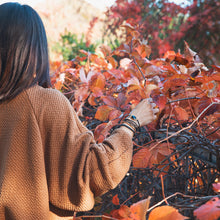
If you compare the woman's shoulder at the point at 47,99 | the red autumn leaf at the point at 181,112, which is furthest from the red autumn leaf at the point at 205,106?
the woman's shoulder at the point at 47,99

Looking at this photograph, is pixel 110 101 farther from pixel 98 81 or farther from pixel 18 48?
pixel 18 48

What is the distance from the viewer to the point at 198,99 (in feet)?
3.50

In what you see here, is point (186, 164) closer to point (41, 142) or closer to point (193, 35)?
point (41, 142)

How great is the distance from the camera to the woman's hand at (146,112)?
1.04 meters

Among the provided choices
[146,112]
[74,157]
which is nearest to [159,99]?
[146,112]

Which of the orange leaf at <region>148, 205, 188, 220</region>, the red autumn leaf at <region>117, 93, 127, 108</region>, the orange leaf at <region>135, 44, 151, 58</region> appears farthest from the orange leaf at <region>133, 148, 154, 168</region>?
the orange leaf at <region>135, 44, 151, 58</region>

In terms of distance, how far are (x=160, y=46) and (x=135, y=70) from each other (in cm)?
247

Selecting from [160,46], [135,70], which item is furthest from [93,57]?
[160,46]

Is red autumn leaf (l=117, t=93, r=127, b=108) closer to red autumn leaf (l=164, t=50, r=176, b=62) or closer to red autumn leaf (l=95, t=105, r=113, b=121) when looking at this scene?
red autumn leaf (l=95, t=105, r=113, b=121)

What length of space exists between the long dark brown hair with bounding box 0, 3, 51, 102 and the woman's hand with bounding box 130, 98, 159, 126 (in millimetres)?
411

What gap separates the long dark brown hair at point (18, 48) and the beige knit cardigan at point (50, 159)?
45 mm

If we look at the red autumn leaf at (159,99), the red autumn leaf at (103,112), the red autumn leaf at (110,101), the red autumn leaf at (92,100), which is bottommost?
the red autumn leaf at (92,100)

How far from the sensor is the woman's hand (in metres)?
1.04

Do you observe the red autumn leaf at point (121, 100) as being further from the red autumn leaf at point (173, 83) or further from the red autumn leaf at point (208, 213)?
the red autumn leaf at point (208, 213)
